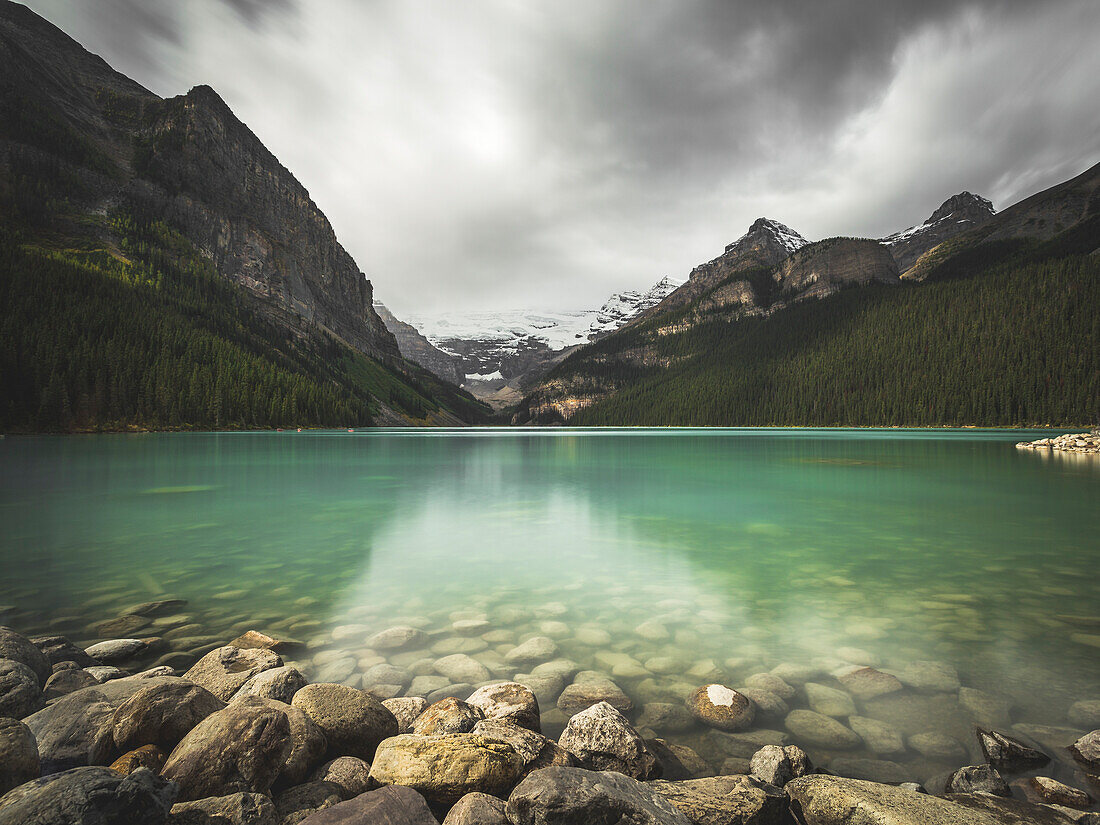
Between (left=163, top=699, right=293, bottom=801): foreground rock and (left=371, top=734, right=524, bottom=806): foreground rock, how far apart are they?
2.82 ft

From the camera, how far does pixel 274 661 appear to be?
21.2 ft

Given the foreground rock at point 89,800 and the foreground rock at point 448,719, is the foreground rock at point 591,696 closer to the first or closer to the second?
the foreground rock at point 448,719

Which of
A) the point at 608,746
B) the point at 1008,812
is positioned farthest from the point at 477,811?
the point at 1008,812

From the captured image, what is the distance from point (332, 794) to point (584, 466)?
37066 mm

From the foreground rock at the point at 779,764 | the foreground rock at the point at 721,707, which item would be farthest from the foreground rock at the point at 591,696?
the foreground rock at the point at 779,764

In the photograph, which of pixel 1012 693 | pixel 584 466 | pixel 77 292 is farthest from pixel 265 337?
pixel 1012 693

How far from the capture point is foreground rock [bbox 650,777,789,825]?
3.65 m

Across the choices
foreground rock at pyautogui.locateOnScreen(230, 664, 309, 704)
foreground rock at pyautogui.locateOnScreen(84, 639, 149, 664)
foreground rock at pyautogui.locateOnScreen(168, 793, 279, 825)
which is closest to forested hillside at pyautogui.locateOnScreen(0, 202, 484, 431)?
foreground rock at pyautogui.locateOnScreen(84, 639, 149, 664)

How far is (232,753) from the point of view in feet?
12.8

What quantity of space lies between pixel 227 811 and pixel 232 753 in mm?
669

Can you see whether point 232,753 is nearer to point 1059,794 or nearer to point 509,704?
point 509,704

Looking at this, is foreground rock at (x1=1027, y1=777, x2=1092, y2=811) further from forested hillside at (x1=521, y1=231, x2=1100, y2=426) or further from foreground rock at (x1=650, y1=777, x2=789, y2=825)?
forested hillside at (x1=521, y1=231, x2=1100, y2=426)

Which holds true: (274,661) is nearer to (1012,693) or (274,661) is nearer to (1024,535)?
(1012,693)

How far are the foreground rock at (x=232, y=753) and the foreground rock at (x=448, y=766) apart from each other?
86cm
